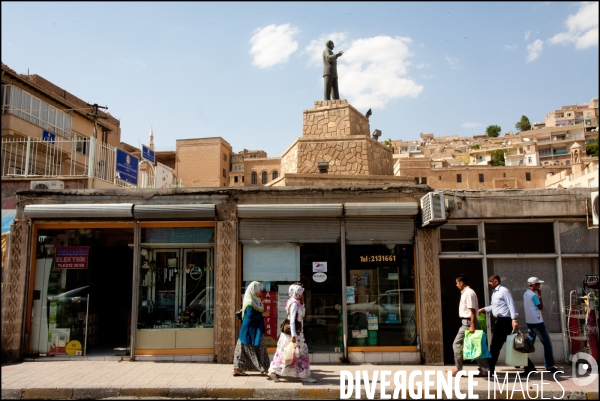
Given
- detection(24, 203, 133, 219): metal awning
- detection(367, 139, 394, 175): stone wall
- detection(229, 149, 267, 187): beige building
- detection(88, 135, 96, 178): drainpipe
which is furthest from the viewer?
detection(229, 149, 267, 187): beige building

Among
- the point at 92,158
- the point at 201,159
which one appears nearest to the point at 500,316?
the point at 92,158

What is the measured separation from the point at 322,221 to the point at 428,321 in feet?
9.28

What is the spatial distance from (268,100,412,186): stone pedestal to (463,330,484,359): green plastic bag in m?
6.46

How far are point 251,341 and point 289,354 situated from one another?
0.79m

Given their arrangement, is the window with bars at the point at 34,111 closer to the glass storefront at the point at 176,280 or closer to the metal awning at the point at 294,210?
the glass storefront at the point at 176,280

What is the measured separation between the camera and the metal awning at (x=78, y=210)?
9859 millimetres

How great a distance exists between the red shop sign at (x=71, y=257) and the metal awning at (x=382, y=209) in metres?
5.66

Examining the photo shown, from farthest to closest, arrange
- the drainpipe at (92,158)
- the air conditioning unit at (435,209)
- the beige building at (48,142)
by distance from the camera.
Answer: the drainpipe at (92,158) → the beige building at (48,142) → the air conditioning unit at (435,209)

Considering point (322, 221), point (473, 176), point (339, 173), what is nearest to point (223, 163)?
point (473, 176)

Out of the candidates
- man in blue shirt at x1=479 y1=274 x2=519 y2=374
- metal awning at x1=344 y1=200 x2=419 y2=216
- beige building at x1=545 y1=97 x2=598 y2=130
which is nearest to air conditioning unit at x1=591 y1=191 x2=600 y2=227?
man in blue shirt at x1=479 y1=274 x2=519 y2=374

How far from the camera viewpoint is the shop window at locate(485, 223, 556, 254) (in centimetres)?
1015

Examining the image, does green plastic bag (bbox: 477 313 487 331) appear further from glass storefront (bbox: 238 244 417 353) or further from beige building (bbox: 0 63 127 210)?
beige building (bbox: 0 63 127 210)

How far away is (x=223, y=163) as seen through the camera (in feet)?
260

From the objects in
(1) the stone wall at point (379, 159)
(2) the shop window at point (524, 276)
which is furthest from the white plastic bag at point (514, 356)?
(1) the stone wall at point (379, 159)
